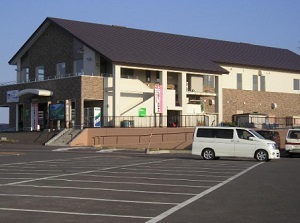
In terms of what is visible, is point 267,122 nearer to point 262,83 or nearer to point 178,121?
point 262,83

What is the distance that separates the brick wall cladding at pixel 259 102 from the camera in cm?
5544

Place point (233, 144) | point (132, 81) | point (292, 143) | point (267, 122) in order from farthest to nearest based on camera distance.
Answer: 1. point (267, 122)
2. point (132, 81)
3. point (292, 143)
4. point (233, 144)

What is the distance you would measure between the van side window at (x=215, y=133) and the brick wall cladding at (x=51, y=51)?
25.2m

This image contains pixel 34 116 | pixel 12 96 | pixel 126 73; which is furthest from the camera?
pixel 12 96

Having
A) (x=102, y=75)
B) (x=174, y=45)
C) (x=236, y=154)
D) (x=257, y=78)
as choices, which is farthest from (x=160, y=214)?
(x=257, y=78)

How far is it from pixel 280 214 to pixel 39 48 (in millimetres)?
47187

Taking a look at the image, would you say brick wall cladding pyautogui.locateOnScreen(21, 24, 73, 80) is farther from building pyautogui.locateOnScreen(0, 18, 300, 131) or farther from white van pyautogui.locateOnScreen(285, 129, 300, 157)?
white van pyautogui.locateOnScreen(285, 129, 300, 157)

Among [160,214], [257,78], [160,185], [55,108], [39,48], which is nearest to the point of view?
[160,214]

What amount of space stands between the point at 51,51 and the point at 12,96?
20.0ft

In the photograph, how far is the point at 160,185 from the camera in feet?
47.9

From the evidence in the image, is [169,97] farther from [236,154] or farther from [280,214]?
[280,214]

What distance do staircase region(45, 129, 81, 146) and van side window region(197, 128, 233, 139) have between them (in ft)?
52.4

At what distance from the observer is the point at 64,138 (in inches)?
1654

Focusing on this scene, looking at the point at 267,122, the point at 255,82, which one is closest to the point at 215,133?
the point at 267,122
